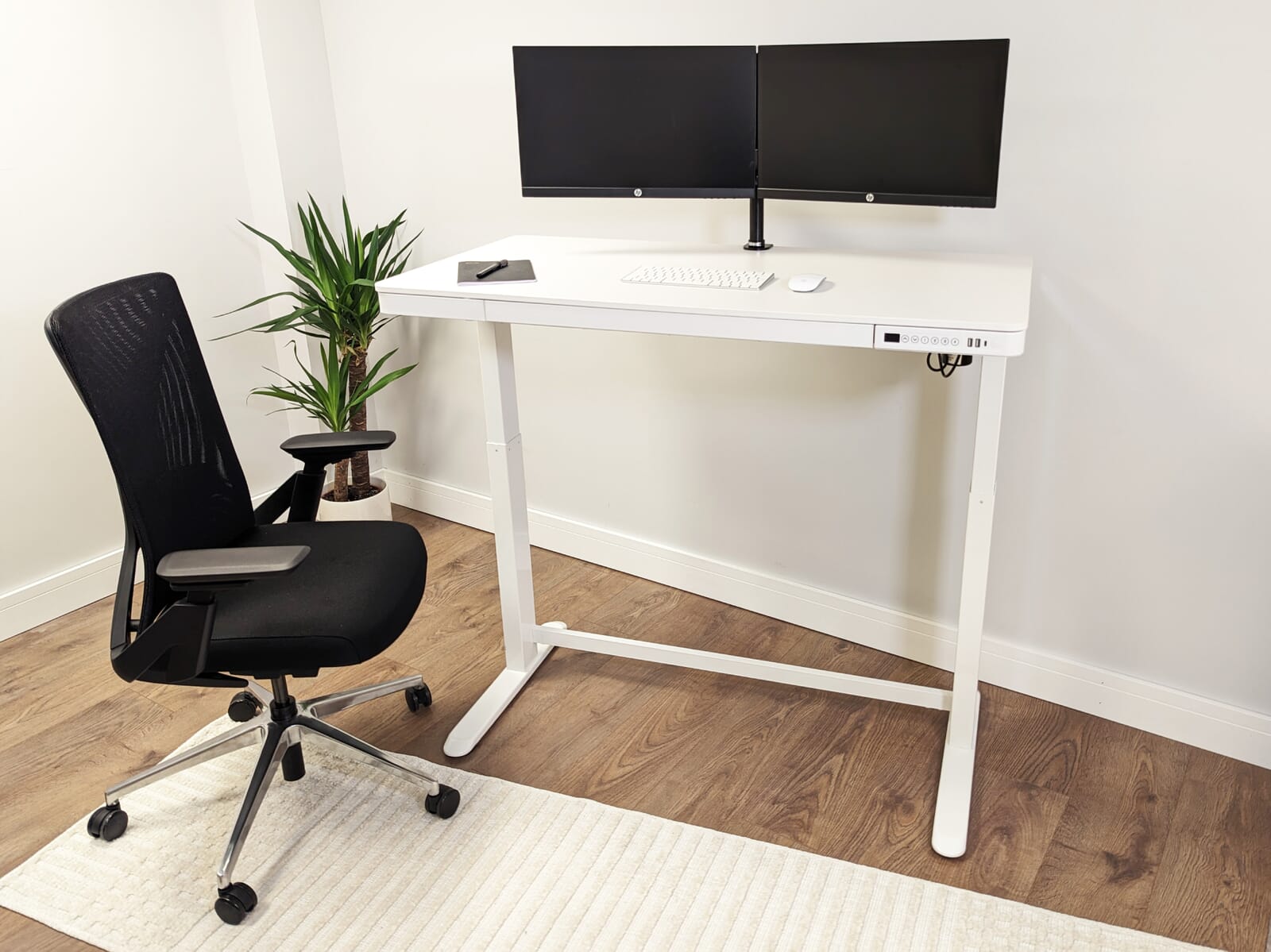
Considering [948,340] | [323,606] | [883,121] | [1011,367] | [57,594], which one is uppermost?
[883,121]

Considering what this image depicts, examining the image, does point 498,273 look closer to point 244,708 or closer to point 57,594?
point 244,708

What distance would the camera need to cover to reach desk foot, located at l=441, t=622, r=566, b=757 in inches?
96.0

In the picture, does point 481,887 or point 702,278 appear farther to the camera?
point 702,278

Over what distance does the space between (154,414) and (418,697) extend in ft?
3.15

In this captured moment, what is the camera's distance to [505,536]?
2.56m

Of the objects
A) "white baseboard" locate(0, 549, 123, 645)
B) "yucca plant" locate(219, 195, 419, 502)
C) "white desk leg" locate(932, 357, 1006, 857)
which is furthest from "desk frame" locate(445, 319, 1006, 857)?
"white baseboard" locate(0, 549, 123, 645)

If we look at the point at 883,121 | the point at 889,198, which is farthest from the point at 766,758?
the point at 883,121

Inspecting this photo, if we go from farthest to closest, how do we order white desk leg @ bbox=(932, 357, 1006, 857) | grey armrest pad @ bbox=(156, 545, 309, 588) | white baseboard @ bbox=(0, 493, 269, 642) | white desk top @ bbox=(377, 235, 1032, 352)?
1. white baseboard @ bbox=(0, 493, 269, 642)
2. white desk leg @ bbox=(932, 357, 1006, 857)
3. white desk top @ bbox=(377, 235, 1032, 352)
4. grey armrest pad @ bbox=(156, 545, 309, 588)

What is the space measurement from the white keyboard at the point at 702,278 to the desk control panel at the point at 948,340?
0.33 metres

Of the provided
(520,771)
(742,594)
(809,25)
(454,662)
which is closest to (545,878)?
(520,771)

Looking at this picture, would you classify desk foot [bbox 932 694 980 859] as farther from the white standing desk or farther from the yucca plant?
the yucca plant

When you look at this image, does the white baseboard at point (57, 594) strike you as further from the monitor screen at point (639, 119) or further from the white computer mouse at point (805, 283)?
the white computer mouse at point (805, 283)

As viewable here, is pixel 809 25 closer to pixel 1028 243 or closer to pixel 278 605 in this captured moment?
pixel 1028 243

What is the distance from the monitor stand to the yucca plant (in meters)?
1.23
